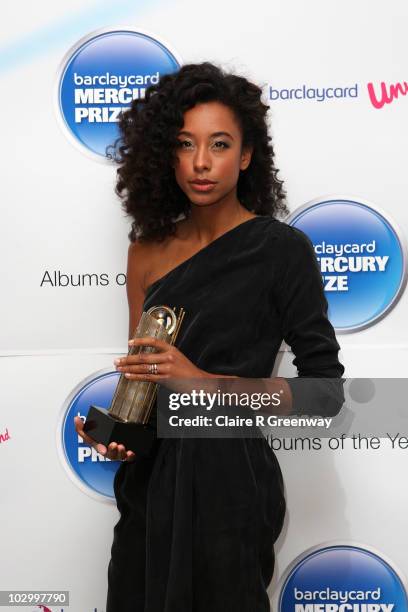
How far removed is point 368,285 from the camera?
1562 mm

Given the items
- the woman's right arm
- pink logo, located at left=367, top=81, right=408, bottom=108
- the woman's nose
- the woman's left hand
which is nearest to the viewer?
the woman's left hand

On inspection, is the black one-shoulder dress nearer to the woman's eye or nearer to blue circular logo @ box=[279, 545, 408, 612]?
the woman's eye

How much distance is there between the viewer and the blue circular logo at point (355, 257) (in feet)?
5.09

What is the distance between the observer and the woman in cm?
118

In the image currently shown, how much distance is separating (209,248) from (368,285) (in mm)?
434

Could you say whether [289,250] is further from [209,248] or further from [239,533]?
[239,533]

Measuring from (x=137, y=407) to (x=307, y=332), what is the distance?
0.29 meters

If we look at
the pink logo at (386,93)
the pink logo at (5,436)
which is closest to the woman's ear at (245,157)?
the pink logo at (386,93)

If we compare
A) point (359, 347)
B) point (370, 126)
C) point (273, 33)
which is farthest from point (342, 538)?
point (273, 33)

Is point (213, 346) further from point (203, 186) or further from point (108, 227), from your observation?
point (108, 227)

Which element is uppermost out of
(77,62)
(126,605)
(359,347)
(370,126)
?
(77,62)

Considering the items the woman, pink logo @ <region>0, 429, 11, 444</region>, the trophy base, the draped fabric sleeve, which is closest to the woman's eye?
the woman

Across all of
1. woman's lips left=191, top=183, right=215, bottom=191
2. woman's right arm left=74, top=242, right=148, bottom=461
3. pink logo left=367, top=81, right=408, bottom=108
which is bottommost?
woman's right arm left=74, top=242, right=148, bottom=461

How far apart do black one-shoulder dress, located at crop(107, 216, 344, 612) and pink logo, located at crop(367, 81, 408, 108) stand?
0.43 metres
